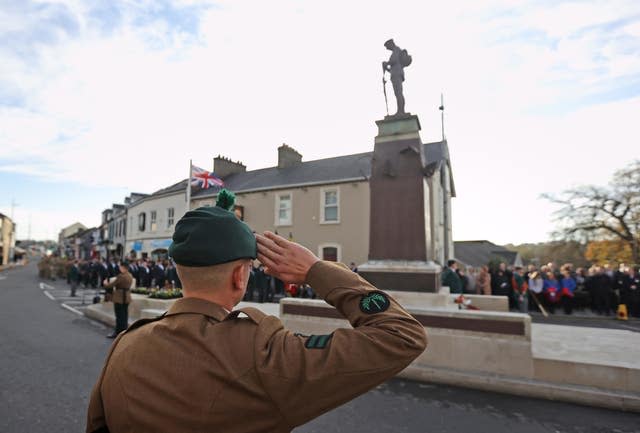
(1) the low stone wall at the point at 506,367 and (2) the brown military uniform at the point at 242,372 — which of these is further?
(1) the low stone wall at the point at 506,367

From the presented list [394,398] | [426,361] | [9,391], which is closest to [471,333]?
[426,361]

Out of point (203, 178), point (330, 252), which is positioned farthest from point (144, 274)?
point (330, 252)

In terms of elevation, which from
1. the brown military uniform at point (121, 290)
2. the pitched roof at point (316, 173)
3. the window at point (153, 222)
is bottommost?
the brown military uniform at point (121, 290)

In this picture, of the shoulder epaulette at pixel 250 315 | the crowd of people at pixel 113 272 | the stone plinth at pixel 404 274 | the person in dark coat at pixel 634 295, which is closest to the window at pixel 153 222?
the crowd of people at pixel 113 272

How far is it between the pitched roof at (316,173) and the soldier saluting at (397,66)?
8.03 metres

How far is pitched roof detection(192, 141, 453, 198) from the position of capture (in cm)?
1905

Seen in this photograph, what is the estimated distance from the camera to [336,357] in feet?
3.43

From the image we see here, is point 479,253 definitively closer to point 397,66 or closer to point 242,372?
point 397,66

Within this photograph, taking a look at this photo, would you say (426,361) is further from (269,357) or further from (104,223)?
(104,223)

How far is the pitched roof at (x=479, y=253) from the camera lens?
1446 inches

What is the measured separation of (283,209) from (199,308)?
19.4m

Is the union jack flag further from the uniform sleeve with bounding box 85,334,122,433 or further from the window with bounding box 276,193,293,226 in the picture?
the uniform sleeve with bounding box 85,334,122,433

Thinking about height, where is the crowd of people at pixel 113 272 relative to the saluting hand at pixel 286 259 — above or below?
below

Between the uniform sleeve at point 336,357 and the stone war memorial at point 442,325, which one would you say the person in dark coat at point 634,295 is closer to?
the stone war memorial at point 442,325
